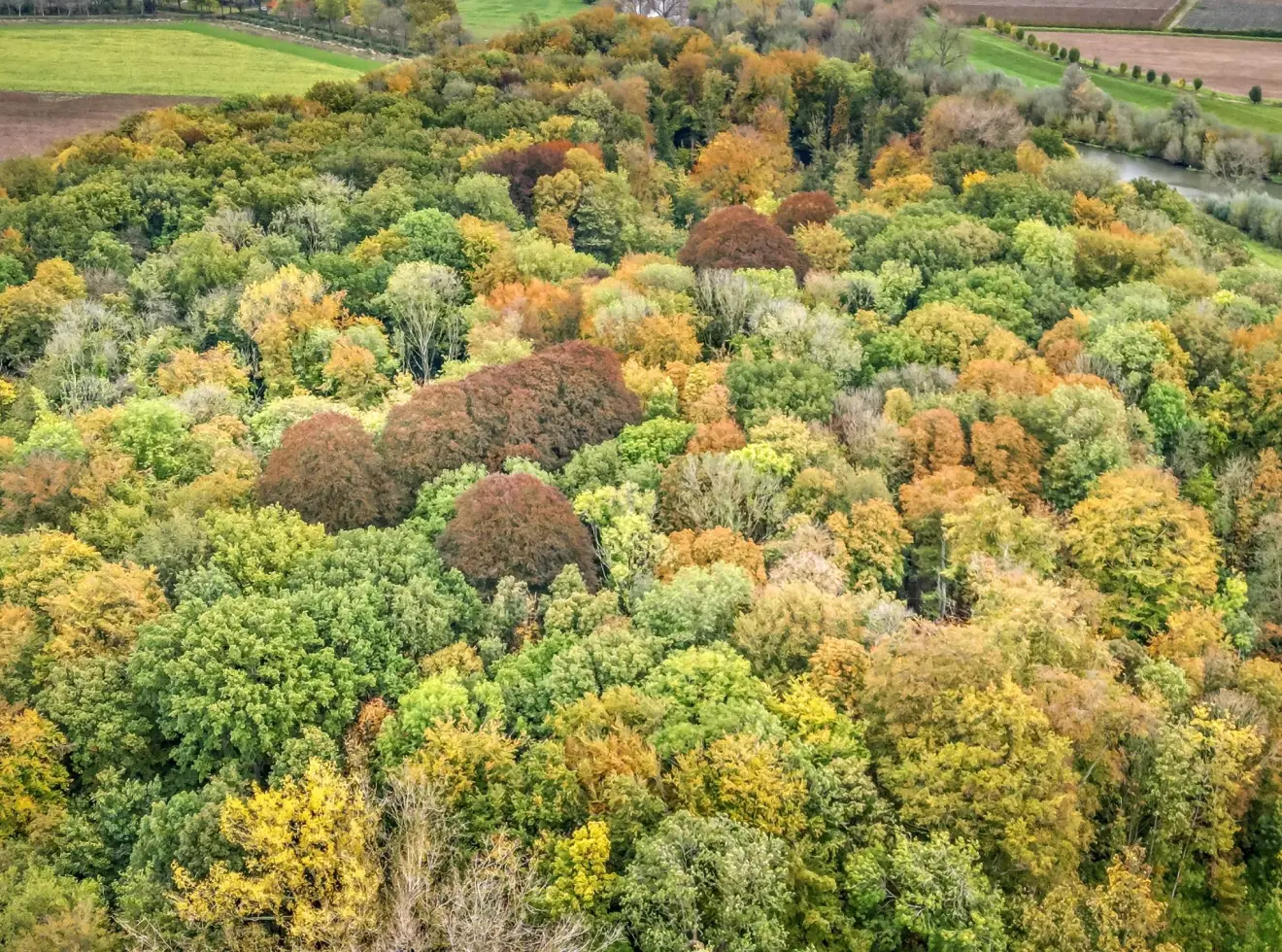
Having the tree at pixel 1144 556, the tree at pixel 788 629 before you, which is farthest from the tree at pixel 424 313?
the tree at pixel 1144 556

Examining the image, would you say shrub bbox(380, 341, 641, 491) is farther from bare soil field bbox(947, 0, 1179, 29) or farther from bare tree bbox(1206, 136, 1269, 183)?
bare soil field bbox(947, 0, 1179, 29)

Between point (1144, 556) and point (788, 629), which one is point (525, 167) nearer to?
point (788, 629)

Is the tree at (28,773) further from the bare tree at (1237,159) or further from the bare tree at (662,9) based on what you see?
the bare tree at (662,9)

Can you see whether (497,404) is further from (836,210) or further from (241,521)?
(836,210)

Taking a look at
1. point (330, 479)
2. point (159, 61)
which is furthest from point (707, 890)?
point (159, 61)

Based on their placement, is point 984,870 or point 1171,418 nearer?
point 984,870

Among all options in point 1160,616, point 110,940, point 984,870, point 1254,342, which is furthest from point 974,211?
point 110,940
